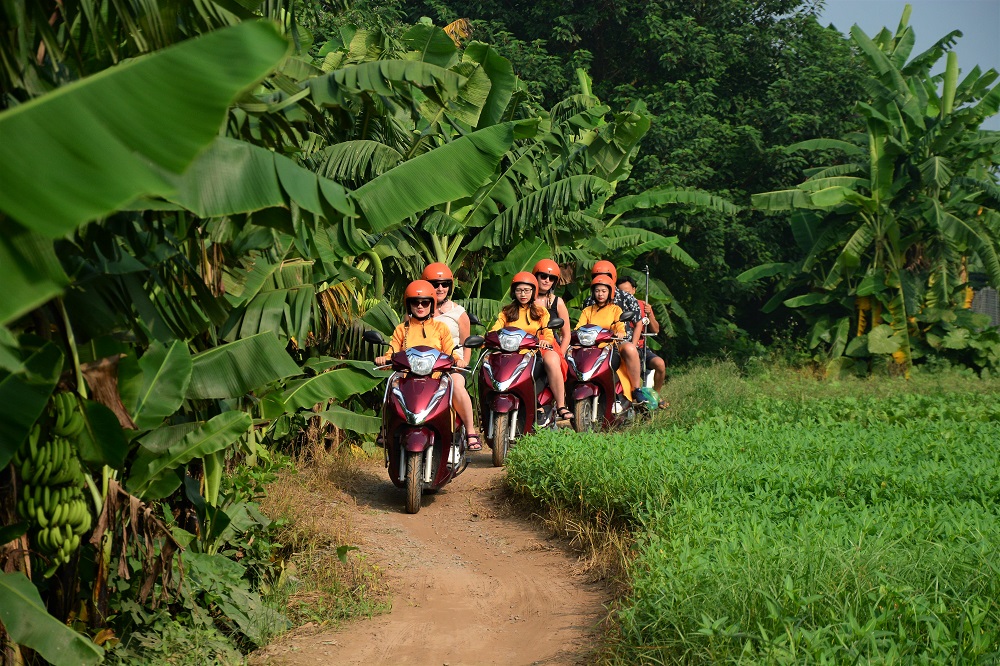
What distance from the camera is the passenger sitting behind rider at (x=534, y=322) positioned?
10398 mm

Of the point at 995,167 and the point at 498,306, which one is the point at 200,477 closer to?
the point at 498,306

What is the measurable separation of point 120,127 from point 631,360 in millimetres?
9239

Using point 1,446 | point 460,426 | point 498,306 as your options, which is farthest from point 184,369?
point 498,306

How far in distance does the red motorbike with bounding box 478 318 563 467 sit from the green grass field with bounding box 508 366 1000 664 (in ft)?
4.20

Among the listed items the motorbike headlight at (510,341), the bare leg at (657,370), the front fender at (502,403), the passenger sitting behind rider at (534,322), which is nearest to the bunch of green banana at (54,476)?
the front fender at (502,403)

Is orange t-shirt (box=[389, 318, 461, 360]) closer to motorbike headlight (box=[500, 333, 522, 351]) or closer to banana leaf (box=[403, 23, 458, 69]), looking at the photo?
motorbike headlight (box=[500, 333, 522, 351])

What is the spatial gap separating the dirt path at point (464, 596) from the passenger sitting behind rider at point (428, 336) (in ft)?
2.39

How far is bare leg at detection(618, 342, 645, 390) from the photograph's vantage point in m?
11.6

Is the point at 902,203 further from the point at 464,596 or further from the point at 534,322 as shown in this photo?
the point at 464,596

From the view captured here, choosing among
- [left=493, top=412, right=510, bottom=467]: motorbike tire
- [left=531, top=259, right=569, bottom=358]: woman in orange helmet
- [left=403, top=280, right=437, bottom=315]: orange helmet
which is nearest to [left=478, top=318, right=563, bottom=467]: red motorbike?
[left=493, top=412, right=510, bottom=467]: motorbike tire

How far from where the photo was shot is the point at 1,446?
145 inches

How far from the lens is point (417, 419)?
8.02 metres

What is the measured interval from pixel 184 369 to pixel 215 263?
54.1 inches

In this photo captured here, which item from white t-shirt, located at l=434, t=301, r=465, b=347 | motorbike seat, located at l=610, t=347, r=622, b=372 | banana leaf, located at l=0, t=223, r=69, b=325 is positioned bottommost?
motorbike seat, located at l=610, t=347, r=622, b=372
